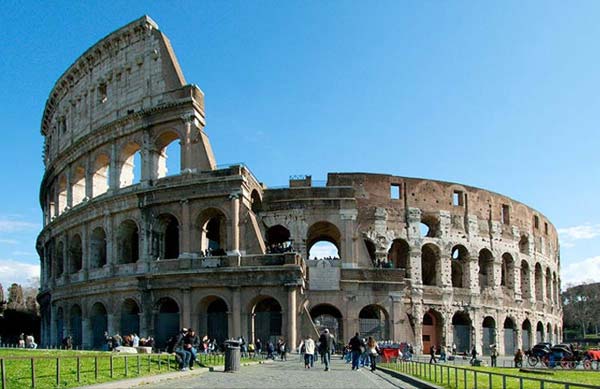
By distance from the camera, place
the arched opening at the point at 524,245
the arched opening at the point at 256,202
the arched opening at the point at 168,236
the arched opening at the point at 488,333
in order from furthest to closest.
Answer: the arched opening at the point at 524,245
the arched opening at the point at 488,333
the arched opening at the point at 256,202
the arched opening at the point at 168,236

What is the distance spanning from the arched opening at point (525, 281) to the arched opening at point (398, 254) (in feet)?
35.8

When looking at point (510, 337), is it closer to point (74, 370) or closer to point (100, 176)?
point (100, 176)

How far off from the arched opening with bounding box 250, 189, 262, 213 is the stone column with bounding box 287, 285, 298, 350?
791 centimetres

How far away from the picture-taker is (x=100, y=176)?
140ft

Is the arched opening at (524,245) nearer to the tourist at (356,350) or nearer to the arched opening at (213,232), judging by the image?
the arched opening at (213,232)

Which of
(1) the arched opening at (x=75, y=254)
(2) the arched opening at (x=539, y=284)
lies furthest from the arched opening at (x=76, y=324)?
(2) the arched opening at (x=539, y=284)

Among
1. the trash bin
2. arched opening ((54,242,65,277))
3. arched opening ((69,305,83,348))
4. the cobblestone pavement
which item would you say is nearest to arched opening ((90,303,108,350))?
arched opening ((69,305,83,348))

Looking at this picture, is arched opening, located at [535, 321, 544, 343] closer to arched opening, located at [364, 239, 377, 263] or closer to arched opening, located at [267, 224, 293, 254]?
arched opening, located at [364, 239, 377, 263]

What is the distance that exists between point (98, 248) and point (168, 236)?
469cm

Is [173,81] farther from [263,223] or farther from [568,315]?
[568,315]

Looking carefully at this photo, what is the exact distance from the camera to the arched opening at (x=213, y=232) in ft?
118

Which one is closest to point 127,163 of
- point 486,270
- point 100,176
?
point 100,176

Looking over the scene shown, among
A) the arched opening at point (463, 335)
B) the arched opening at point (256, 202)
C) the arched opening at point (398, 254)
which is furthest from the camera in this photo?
the arched opening at point (398, 254)

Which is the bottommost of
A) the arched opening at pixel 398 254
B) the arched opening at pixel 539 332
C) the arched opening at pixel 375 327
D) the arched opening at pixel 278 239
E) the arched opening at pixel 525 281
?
the arched opening at pixel 539 332
